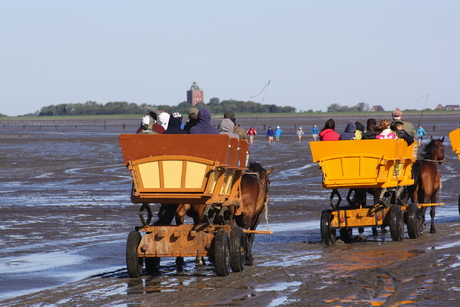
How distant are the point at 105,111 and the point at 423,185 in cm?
17631

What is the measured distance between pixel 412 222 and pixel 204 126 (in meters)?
4.93

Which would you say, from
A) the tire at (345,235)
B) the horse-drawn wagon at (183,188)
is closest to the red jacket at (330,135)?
the tire at (345,235)

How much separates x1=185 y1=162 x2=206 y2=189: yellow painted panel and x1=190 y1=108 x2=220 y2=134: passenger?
0.88 m

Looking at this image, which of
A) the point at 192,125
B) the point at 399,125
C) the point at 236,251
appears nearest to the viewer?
the point at 236,251

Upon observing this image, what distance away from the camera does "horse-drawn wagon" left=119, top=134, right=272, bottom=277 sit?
8.73 meters

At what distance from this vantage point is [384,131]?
1248cm

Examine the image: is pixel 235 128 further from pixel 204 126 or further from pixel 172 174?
pixel 172 174

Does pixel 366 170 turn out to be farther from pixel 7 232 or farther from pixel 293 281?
pixel 7 232

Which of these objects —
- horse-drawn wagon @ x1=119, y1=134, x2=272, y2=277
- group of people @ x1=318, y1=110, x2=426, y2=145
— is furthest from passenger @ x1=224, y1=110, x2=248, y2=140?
group of people @ x1=318, y1=110, x2=426, y2=145

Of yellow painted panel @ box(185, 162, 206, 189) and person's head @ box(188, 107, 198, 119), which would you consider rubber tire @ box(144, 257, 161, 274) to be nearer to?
yellow painted panel @ box(185, 162, 206, 189)

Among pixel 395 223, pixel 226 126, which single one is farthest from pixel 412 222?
pixel 226 126

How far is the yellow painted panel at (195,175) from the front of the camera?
28.6ft

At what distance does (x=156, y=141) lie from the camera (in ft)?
28.7

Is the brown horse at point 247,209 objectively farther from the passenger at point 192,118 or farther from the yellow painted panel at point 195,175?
the passenger at point 192,118
